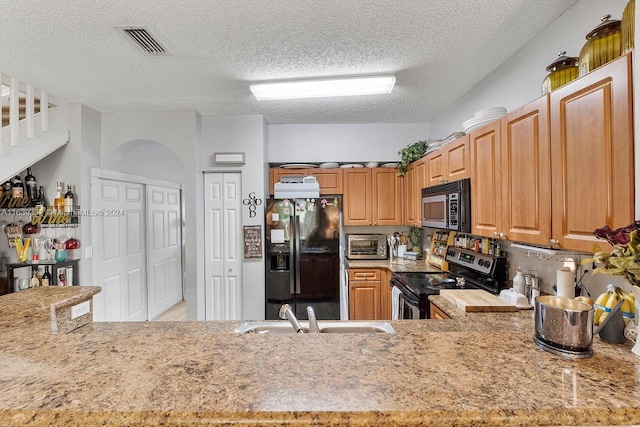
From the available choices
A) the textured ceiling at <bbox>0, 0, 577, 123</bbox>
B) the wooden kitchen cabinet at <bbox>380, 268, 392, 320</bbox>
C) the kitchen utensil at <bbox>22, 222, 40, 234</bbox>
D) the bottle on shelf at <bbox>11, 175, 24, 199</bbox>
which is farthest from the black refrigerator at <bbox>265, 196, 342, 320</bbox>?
the bottle on shelf at <bbox>11, 175, 24, 199</bbox>

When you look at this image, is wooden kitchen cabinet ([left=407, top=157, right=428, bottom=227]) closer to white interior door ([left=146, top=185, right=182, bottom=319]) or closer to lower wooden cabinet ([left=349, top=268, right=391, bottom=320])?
lower wooden cabinet ([left=349, top=268, right=391, bottom=320])

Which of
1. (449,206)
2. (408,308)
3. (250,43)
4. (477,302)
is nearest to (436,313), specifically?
(477,302)

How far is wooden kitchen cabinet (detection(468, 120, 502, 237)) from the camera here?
1.96m

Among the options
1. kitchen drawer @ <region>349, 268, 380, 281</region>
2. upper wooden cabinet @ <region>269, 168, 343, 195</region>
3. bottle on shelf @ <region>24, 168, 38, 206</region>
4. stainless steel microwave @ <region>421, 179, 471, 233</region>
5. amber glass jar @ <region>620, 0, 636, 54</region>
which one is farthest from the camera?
upper wooden cabinet @ <region>269, 168, 343, 195</region>

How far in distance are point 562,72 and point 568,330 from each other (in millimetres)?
1421

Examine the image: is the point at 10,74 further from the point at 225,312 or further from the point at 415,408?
the point at 415,408

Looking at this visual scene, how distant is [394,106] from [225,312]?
3153mm

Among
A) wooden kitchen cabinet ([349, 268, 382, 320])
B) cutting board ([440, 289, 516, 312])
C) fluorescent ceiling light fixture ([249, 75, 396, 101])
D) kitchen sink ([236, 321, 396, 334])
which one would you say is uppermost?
fluorescent ceiling light fixture ([249, 75, 396, 101])

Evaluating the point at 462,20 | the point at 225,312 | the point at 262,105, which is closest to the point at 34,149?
the point at 262,105

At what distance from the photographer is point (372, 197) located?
3.86 meters

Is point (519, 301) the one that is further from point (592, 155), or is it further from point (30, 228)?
point (30, 228)

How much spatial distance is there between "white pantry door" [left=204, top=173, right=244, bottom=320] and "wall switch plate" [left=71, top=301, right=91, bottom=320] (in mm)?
2058

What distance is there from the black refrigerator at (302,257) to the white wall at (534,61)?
1.90 m

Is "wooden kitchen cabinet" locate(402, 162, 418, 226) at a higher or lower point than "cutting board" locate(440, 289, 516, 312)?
higher
